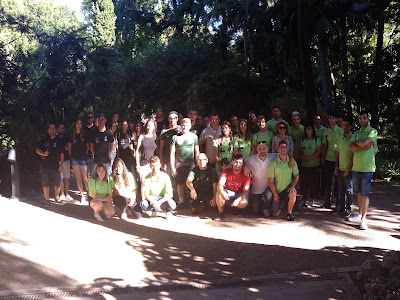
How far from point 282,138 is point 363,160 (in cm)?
169

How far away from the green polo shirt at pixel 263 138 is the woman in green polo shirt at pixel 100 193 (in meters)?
2.92

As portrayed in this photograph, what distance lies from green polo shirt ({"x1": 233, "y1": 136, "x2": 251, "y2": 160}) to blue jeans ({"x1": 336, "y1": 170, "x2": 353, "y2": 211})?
1768 mm

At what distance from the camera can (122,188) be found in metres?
7.45

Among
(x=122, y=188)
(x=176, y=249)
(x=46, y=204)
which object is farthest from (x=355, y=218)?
(x=46, y=204)

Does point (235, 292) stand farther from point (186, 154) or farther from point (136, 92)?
point (136, 92)

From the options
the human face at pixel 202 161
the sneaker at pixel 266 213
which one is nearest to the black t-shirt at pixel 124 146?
the human face at pixel 202 161

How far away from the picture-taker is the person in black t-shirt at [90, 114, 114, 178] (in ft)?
27.9

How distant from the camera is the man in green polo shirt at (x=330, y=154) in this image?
8023 millimetres

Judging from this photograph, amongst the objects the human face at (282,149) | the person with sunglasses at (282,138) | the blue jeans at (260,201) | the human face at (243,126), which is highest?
the human face at (243,126)

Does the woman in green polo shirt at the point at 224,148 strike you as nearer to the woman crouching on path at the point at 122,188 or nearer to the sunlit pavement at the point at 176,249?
the sunlit pavement at the point at 176,249

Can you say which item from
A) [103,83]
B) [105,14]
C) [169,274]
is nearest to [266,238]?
[169,274]

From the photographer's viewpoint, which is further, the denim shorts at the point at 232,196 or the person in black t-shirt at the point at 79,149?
the person in black t-shirt at the point at 79,149

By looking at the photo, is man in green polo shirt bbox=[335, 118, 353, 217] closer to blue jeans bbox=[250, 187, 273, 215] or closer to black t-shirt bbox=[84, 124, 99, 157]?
blue jeans bbox=[250, 187, 273, 215]

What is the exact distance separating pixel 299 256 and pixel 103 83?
15996 millimetres
